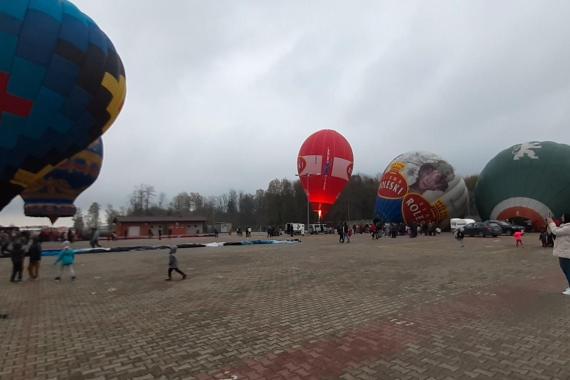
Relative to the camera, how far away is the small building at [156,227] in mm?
51656

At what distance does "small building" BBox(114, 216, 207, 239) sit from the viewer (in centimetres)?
5166

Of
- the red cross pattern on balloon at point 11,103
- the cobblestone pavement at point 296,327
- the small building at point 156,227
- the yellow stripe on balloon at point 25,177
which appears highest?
the red cross pattern on balloon at point 11,103

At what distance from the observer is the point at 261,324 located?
638 cm

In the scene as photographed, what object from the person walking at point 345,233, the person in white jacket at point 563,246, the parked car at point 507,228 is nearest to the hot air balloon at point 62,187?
the person walking at point 345,233

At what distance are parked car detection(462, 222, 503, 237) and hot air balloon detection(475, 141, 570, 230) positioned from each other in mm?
4272

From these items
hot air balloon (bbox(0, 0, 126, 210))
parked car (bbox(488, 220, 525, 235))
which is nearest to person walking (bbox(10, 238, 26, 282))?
hot air balloon (bbox(0, 0, 126, 210))

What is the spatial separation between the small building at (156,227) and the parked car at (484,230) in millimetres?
37122

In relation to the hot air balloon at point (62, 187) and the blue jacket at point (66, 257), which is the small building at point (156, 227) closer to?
the hot air balloon at point (62, 187)

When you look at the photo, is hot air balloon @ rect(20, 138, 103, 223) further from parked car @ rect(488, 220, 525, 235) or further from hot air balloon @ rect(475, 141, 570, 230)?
hot air balloon @ rect(475, 141, 570, 230)

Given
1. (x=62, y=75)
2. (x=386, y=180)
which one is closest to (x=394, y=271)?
(x=62, y=75)

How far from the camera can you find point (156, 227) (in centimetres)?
5425

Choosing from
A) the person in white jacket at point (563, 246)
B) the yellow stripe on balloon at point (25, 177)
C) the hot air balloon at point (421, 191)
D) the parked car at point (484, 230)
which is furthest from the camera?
the hot air balloon at point (421, 191)

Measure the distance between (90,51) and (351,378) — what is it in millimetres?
17608

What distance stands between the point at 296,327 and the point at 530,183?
3298 centimetres
